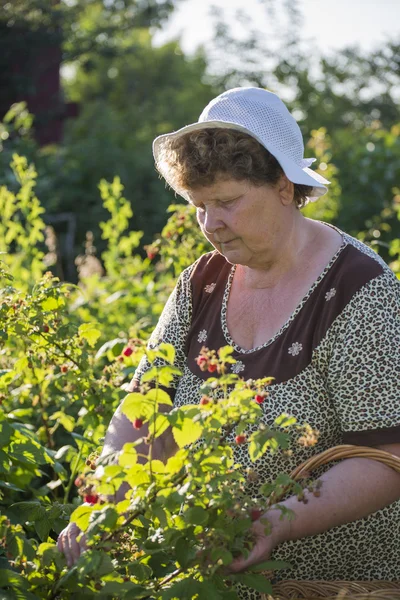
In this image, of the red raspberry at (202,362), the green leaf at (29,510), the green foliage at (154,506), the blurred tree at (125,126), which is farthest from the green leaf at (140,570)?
the blurred tree at (125,126)

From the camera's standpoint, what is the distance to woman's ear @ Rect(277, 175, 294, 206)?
2.41 metres

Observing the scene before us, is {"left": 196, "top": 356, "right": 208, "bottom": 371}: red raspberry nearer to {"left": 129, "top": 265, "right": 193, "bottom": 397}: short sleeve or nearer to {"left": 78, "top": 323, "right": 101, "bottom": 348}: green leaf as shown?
{"left": 129, "top": 265, "right": 193, "bottom": 397}: short sleeve

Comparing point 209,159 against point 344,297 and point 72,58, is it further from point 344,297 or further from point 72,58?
point 72,58

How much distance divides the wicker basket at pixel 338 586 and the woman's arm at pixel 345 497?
0.03 meters

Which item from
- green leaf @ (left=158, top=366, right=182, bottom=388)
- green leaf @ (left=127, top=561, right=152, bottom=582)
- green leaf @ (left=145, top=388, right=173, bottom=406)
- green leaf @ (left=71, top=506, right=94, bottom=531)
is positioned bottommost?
green leaf @ (left=127, top=561, right=152, bottom=582)

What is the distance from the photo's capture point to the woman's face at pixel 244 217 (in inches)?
92.8

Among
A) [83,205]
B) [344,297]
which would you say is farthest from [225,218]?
[83,205]

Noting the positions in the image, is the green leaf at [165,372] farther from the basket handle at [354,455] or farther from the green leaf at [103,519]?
the basket handle at [354,455]

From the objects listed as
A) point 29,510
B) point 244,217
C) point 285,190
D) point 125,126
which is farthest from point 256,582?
point 125,126

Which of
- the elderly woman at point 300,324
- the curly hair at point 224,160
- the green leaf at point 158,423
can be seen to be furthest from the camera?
the curly hair at point 224,160

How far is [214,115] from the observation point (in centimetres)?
240

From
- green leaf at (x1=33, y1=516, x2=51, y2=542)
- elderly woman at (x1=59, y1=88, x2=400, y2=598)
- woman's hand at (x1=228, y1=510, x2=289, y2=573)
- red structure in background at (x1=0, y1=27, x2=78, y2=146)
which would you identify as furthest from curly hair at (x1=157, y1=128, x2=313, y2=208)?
red structure in background at (x1=0, y1=27, x2=78, y2=146)

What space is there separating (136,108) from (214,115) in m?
23.6

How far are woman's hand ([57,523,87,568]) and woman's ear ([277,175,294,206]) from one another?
1010mm
